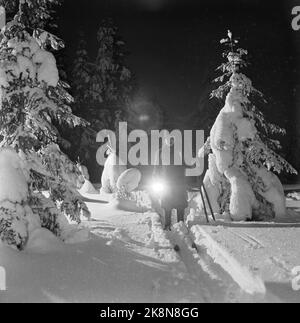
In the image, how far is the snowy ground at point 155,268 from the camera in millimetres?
5875

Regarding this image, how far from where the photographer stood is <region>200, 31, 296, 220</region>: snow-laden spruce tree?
51.2ft

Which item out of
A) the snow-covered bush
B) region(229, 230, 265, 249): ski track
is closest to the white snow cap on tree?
region(229, 230, 265, 249): ski track

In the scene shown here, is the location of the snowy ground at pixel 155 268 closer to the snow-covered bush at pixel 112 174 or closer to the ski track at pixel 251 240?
the ski track at pixel 251 240

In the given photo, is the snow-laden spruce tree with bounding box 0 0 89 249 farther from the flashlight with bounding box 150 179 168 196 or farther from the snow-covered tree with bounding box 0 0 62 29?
the flashlight with bounding box 150 179 168 196

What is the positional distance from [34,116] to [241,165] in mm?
9406

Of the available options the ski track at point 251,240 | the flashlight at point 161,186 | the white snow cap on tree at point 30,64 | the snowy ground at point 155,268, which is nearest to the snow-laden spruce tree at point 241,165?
the flashlight at point 161,186

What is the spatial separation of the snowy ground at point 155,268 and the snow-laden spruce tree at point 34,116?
0.90 metres

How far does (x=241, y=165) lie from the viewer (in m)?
16.1

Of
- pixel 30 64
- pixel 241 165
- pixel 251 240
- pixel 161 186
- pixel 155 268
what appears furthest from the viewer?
pixel 241 165

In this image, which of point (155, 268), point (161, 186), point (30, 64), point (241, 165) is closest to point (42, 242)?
point (155, 268)

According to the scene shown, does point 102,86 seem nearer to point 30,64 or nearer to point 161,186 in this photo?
point 161,186

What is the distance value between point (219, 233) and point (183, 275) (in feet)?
12.5

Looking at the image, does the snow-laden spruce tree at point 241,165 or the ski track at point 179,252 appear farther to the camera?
the snow-laden spruce tree at point 241,165

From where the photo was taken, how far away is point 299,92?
49.5m
